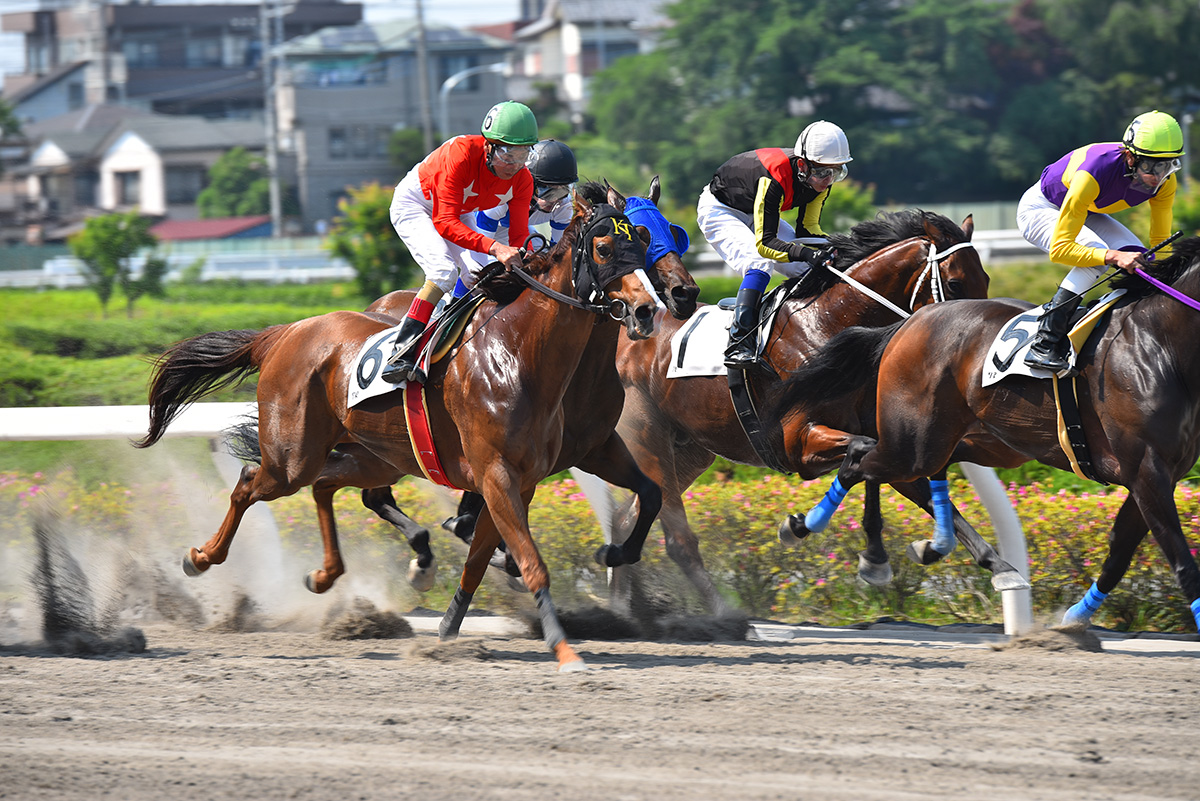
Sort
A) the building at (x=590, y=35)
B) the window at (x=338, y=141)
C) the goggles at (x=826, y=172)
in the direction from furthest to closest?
1. the building at (x=590, y=35)
2. the window at (x=338, y=141)
3. the goggles at (x=826, y=172)

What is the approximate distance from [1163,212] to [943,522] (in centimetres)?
145

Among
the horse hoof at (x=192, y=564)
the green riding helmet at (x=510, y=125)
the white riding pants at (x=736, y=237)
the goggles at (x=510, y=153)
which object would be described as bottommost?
the horse hoof at (x=192, y=564)

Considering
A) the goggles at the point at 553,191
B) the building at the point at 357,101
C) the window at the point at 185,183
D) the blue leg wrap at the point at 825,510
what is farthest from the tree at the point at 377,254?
the window at the point at 185,183

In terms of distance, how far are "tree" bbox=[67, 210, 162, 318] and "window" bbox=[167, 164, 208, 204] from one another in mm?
29628

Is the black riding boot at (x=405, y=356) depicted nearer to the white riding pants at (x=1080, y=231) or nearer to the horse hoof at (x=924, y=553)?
the horse hoof at (x=924, y=553)

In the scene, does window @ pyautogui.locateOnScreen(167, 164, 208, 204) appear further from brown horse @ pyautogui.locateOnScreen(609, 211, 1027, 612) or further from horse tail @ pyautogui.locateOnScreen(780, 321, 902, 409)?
horse tail @ pyautogui.locateOnScreen(780, 321, 902, 409)

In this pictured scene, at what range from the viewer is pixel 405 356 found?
16.2 ft

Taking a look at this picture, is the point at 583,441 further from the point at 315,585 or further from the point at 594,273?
the point at 315,585

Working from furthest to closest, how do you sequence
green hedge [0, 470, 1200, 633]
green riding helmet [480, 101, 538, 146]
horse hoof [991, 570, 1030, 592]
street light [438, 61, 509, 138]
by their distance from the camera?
street light [438, 61, 509, 138] → green hedge [0, 470, 1200, 633] → horse hoof [991, 570, 1030, 592] → green riding helmet [480, 101, 538, 146]

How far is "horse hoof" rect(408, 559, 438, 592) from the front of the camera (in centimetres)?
573

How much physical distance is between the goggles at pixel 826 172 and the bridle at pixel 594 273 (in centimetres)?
150

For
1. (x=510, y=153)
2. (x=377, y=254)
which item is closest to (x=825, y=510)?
(x=510, y=153)

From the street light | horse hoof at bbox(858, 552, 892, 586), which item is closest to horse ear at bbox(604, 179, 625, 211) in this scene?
horse hoof at bbox(858, 552, 892, 586)

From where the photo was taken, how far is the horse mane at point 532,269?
452 cm
